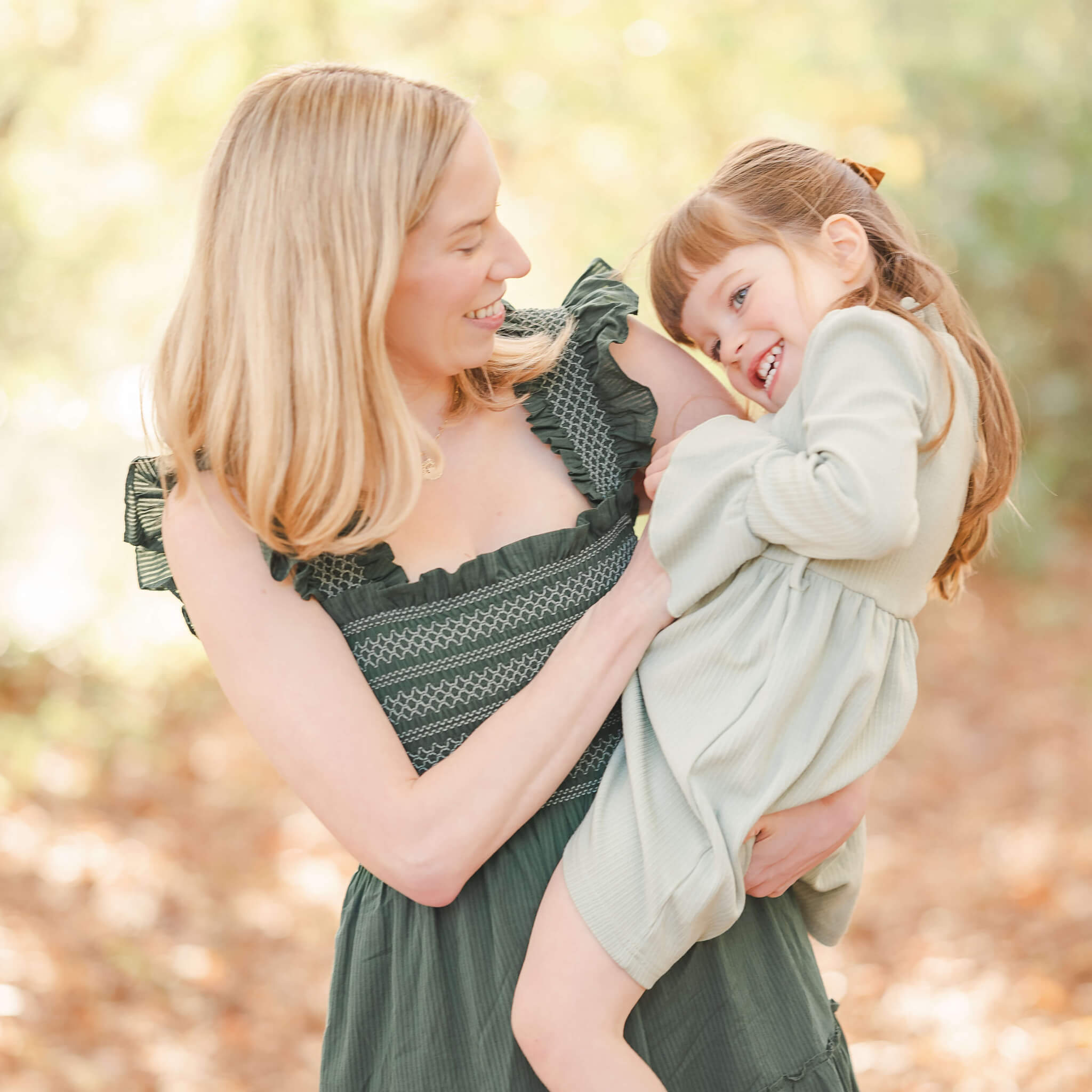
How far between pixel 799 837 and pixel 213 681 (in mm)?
4220

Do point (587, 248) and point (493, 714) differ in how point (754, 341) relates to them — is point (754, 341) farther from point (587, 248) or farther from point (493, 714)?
point (587, 248)

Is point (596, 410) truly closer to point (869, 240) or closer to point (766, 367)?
point (766, 367)

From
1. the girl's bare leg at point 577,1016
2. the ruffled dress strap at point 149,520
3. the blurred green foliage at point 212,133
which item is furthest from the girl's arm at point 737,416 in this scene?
the blurred green foliage at point 212,133

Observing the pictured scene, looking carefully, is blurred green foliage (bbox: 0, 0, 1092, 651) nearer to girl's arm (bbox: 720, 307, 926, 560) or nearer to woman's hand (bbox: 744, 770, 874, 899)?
girl's arm (bbox: 720, 307, 926, 560)

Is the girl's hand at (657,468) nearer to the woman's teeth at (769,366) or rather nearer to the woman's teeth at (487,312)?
the woman's teeth at (769,366)

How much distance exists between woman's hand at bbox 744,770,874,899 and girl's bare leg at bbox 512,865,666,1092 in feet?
0.70

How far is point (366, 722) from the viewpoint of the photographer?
1.36 meters

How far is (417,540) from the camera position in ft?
4.87

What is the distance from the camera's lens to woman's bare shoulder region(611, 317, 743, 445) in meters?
1.67

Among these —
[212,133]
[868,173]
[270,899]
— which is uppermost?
[212,133]

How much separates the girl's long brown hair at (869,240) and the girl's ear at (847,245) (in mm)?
23

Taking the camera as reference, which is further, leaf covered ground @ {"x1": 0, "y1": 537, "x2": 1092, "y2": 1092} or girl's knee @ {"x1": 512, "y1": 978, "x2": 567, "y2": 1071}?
leaf covered ground @ {"x1": 0, "y1": 537, "x2": 1092, "y2": 1092}

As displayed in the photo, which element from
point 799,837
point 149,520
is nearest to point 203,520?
point 149,520

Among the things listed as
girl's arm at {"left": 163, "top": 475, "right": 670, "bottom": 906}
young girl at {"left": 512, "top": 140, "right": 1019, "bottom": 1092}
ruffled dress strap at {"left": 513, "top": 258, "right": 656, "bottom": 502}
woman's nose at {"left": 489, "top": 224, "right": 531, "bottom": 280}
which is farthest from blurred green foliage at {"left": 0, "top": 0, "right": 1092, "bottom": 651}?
girl's arm at {"left": 163, "top": 475, "right": 670, "bottom": 906}
